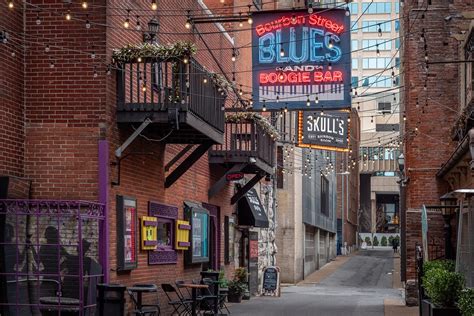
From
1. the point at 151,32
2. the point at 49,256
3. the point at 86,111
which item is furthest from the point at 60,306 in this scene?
the point at 151,32

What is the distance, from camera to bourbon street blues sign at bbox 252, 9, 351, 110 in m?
17.5

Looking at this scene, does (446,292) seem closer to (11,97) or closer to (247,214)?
(11,97)

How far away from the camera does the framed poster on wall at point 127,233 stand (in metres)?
14.8

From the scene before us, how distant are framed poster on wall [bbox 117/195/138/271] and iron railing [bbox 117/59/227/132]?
170cm

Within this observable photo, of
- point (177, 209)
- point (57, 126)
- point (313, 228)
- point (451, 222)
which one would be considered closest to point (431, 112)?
point (451, 222)

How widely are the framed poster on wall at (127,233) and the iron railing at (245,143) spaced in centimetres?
656

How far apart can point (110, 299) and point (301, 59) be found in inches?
281

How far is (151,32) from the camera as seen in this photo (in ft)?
53.1

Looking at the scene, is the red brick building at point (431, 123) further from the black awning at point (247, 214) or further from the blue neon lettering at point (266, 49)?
the blue neon lettering at point (266, 49)

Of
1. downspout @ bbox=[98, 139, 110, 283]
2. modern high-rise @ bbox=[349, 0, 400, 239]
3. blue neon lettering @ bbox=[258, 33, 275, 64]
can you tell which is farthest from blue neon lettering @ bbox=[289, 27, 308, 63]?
modern high-rise @ bbox=[349, 0, 400, 239]

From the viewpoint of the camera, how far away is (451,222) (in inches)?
874

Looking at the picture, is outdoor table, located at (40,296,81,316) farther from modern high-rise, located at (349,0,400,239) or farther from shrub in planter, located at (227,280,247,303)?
modern high-rise, located at (349,0,400,239)

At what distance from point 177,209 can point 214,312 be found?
95.8 inches

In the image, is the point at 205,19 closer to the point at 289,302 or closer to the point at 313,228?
the point at 289,302
